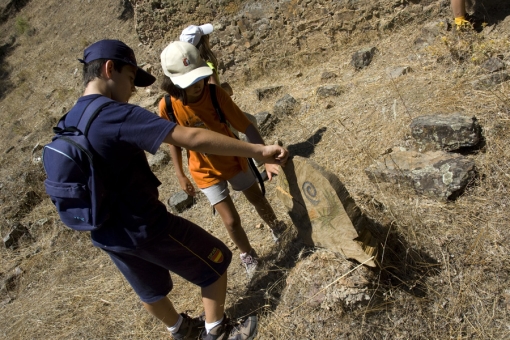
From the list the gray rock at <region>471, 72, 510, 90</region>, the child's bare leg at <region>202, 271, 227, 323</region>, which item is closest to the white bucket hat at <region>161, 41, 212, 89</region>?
the child's bare leg at <region>202, 271, 227, 323</region>

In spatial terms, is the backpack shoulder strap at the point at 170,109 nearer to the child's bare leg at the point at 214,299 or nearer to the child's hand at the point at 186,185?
the child's hand at the point at 186,185

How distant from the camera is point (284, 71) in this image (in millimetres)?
6613

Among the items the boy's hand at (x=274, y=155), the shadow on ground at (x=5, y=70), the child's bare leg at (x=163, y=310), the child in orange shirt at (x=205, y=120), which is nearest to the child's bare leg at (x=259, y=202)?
the child in orange shirt at (x=205, y=120)

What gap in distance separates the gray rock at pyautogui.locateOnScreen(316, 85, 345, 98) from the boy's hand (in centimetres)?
312

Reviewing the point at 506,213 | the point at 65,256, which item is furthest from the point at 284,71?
the point at 506,213

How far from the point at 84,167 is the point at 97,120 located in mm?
227

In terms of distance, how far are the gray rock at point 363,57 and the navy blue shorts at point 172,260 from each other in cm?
387

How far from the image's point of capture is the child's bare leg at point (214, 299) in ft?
7.73

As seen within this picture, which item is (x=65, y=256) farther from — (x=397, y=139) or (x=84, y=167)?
(x=397, y=139)

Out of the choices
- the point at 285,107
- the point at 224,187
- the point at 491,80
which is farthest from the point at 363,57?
the point at 224,187

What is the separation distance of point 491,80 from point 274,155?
251 cm

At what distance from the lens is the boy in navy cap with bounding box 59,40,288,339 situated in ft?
5.99

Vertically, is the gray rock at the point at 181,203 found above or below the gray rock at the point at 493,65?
below

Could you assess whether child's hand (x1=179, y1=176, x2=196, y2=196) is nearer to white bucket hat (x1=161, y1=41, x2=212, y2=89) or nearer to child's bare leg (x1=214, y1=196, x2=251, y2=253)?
child's bare leg (x1=214, y1=196, x2=251, y2=253)
